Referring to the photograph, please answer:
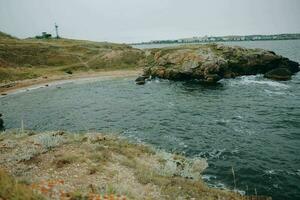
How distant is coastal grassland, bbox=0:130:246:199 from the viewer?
14078 millimetres

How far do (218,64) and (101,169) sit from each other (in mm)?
58188

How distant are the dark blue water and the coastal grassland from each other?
3089mm

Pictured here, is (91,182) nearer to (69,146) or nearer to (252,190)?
(69,146)

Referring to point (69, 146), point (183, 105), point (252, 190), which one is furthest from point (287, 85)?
point (69, 146)

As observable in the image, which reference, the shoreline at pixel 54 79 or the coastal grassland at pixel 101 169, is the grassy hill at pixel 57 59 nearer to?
the shoreline at pixel 54 79

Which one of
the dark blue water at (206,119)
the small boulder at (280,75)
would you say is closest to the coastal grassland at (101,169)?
the dark blue water at (206,119)

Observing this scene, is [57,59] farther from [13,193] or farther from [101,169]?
[13,193]

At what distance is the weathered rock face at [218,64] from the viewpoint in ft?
232

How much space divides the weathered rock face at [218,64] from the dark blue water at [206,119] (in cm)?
551

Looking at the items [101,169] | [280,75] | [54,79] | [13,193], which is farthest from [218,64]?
[13,193]

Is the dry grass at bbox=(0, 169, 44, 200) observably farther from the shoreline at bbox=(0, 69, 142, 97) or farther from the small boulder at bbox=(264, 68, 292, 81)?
the small boulder at bbox=(264, 68, 292, 81)

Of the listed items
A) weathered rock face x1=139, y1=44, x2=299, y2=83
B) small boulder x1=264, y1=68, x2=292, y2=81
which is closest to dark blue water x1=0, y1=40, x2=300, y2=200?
small boulder x1=264, y1=68, x2=292, y2=81

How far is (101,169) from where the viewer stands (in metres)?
17.7

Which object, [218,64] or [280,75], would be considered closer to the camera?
[280,75]
